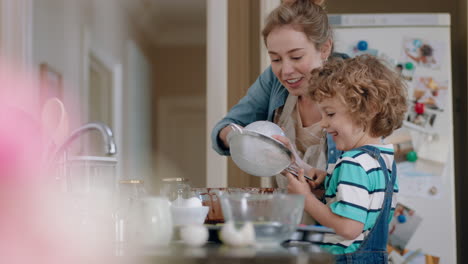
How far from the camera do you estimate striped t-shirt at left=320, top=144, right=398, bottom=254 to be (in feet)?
4.22

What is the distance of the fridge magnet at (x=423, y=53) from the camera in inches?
122

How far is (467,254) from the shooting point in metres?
3.35

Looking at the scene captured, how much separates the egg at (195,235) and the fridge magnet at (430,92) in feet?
7.44

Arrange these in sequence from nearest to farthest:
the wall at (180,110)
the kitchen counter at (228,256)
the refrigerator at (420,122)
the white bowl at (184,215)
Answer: the kitchen counter at (228,256), the white bowl at (184,215), the refrigerator at (420,122), the wall at (180,110)

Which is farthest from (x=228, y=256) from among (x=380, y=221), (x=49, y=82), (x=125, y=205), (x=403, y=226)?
(x=49, y=82)

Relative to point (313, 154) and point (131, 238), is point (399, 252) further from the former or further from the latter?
point (131, 238)

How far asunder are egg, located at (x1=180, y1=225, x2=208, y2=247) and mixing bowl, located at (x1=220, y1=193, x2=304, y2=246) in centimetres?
6

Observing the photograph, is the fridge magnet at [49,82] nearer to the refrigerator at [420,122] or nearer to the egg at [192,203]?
the refrigerator at [420,122]

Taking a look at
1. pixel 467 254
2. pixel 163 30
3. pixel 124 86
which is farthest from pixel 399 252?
pixel 163 30

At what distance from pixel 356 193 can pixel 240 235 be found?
14.8 inches

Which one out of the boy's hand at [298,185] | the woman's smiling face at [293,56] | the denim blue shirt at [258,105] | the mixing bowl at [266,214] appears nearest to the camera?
the mixing bowl at [266,214]

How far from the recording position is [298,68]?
1.64 meters

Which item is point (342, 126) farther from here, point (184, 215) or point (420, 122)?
point (420, 122)

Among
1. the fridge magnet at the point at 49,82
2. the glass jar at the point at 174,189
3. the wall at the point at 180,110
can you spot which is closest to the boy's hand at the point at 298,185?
the glass jar at the point at 174,189
